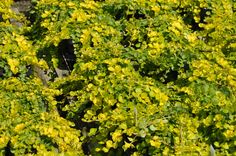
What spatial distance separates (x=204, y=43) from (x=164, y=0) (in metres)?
0.77

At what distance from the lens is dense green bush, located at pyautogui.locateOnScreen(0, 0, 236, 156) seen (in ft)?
12.4

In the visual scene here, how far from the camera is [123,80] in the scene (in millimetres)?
4117

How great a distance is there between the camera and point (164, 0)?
5.31 metres

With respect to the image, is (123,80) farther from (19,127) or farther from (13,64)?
(13,64)

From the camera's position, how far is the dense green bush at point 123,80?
3771mm

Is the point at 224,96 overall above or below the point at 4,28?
above

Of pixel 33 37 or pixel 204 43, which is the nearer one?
pixel 204 43

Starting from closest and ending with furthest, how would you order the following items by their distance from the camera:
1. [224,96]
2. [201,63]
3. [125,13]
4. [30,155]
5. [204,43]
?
[30,155], [224,96], [201,63], [204,43], [125,13]

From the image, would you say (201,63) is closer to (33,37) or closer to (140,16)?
(140,16)

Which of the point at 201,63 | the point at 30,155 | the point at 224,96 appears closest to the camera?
the point at 30,155

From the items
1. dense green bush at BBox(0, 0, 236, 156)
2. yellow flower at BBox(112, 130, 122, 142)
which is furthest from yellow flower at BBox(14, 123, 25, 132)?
yellow flower at BBox(112, 130, 122, 142)

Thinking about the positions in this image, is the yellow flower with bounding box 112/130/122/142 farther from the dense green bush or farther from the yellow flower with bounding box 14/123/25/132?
the yellow flower with bounding box 14/123/25/132

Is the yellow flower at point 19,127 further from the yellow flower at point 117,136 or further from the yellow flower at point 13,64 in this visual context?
the yellow flower at point 13,64

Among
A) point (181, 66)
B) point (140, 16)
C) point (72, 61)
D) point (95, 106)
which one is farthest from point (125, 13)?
point (95, 106)
